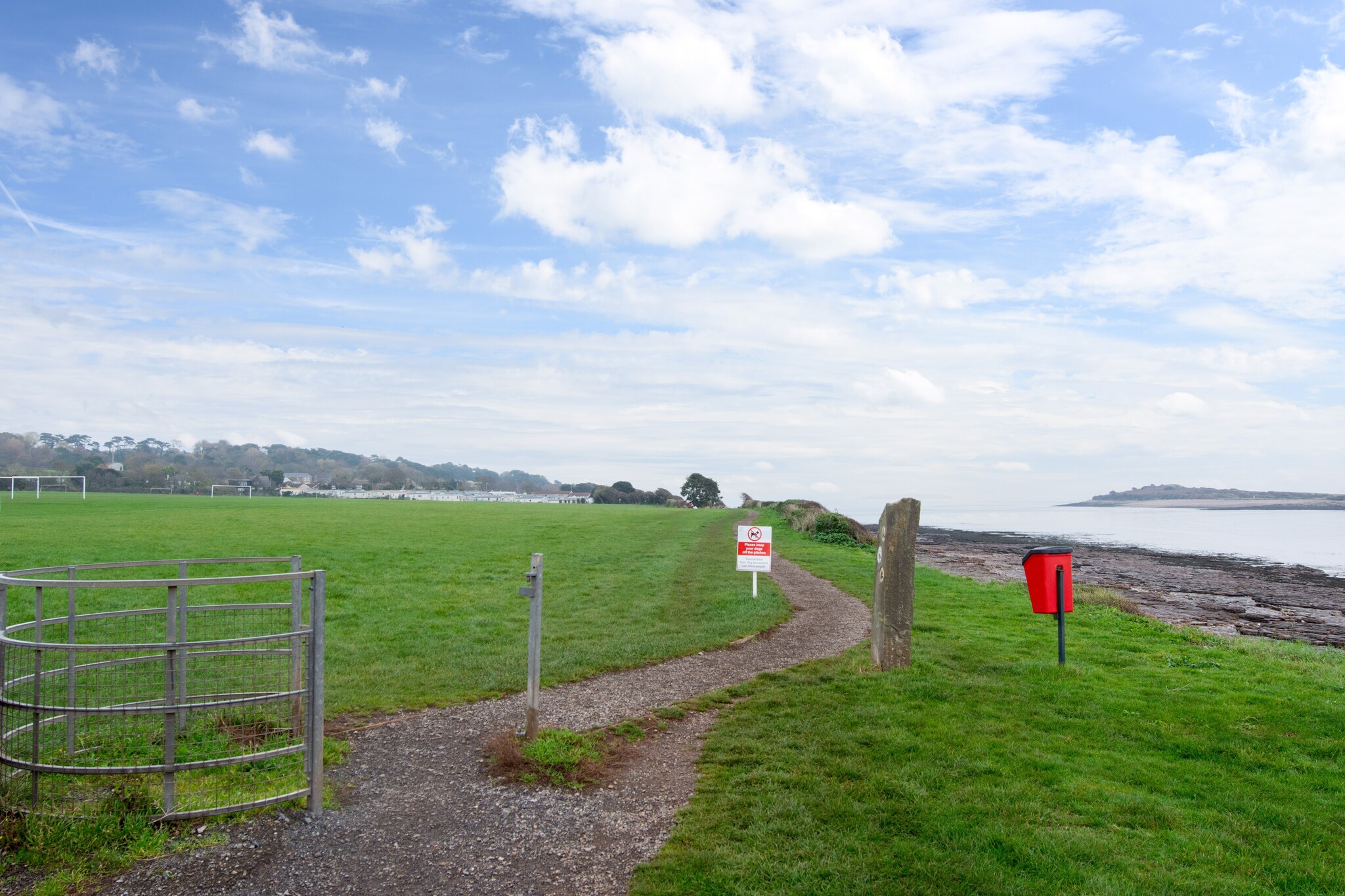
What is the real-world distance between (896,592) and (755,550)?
7549mm

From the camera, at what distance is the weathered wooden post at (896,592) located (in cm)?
1003

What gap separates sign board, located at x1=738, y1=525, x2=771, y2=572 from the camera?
1717cm

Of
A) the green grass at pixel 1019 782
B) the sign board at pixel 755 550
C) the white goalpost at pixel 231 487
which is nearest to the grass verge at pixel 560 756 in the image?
the green grass at pixel 1019 782

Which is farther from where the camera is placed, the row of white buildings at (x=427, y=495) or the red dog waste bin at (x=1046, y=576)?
the row of white buildings at (x=427, y=495)

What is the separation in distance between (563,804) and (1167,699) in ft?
23.2

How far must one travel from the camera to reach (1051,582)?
10.6m

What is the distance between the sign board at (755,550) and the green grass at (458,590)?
762 mm

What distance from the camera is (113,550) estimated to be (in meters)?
24.7

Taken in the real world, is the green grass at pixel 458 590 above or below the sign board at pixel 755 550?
below

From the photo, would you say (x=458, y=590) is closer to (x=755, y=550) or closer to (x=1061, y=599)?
(x=755, y=550)

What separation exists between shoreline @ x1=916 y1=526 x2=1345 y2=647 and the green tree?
70.8 m

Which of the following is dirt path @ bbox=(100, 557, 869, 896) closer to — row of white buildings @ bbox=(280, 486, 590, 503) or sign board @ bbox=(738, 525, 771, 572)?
sign board @ bbox=(738, 525, 771, 572)

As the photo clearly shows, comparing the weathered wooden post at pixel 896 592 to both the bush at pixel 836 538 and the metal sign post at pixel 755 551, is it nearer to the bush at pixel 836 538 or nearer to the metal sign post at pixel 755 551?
the metal sign post at pixel 755 551

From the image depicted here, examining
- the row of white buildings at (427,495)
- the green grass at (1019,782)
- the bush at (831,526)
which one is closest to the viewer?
the green grass at (1019,782)
